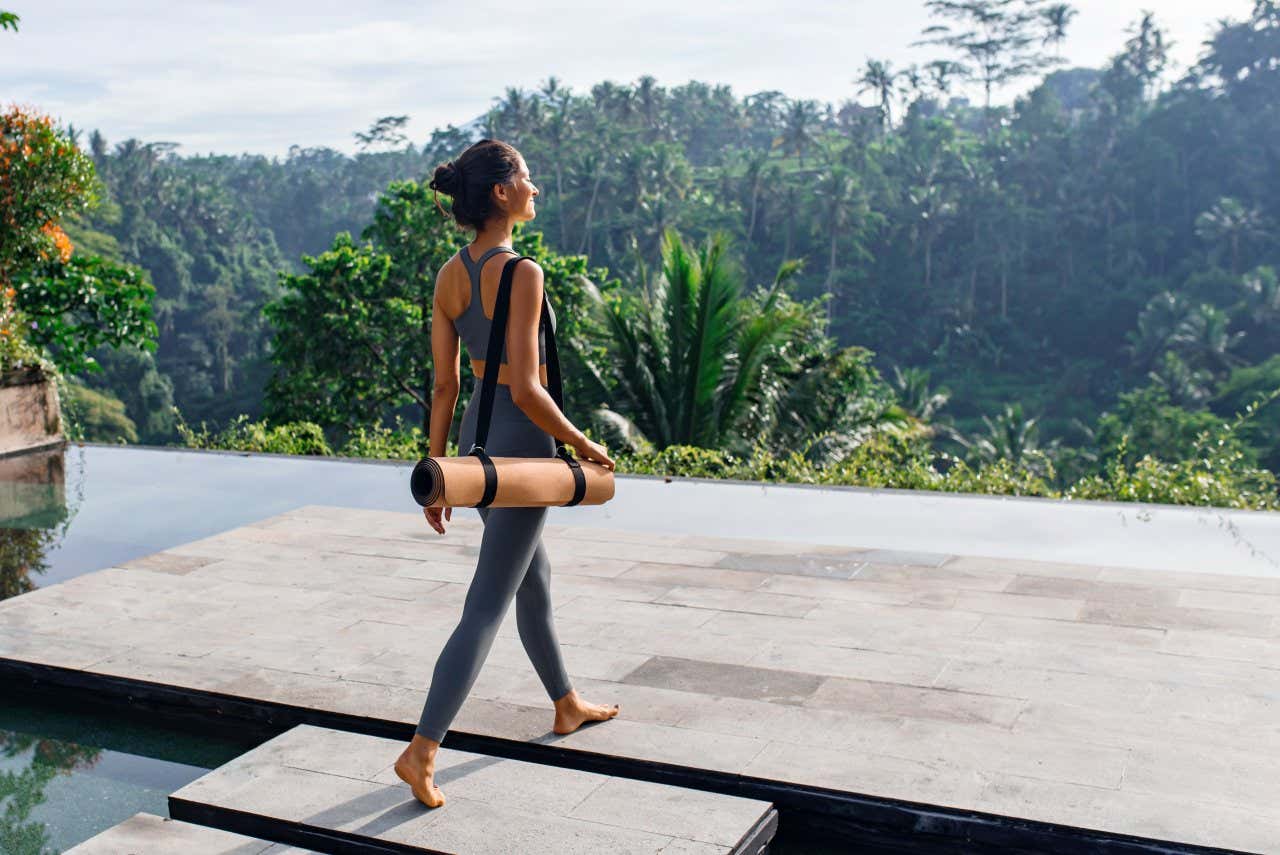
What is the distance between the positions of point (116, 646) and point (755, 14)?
67.7 meters

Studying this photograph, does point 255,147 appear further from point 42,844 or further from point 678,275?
point 42,844

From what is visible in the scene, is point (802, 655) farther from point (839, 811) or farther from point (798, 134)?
point (798, 134)

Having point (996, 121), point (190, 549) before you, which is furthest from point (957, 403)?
point (190, 549)

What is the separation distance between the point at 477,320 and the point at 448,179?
335 millimetres

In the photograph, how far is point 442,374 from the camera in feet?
10.1

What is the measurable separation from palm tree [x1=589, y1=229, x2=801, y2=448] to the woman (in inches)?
303

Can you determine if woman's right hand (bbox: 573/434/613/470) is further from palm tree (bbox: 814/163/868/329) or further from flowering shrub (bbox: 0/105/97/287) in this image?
palm tree (bbox: 814/163/868/329)

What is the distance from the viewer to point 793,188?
191 ft

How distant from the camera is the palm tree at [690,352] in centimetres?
1076

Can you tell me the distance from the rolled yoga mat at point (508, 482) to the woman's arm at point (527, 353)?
0.09 metres

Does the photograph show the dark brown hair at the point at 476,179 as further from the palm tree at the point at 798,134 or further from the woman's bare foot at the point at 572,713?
the palm tree at the point at 798,134

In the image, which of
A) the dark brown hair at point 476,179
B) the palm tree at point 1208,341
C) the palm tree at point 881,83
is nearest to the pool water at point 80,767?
the dark brown hair at point 476,179

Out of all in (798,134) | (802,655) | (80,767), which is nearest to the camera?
(80,767)

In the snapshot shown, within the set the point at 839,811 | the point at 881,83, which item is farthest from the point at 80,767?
the point at 881,83
